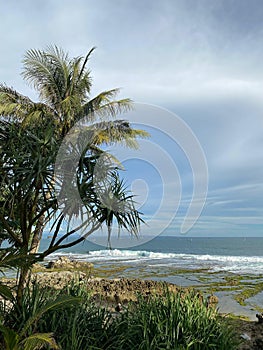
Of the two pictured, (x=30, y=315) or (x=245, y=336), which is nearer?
(x=30, y=315)

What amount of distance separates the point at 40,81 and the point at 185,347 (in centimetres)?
1149

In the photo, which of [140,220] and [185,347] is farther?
[140,220]

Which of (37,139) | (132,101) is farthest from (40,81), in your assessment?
(37,139)

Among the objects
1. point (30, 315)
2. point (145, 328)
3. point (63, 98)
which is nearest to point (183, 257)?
point (63, 98)

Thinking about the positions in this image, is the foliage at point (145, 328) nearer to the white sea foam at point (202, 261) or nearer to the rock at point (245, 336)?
the rock at point (245, 336)

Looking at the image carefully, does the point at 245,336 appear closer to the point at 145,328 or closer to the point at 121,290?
the point at 145,328

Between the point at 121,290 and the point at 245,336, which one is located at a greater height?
the point at 121,290

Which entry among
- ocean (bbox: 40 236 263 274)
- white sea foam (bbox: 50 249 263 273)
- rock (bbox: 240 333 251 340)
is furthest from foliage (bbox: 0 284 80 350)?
white sea foam (bbox: 50 249 263 273)

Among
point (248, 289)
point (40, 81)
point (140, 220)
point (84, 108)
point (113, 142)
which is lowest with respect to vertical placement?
point (248, 289)

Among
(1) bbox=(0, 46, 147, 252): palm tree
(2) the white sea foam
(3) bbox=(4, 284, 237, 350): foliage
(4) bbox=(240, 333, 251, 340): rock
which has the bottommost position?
(4) bbox=(240, 333, 251, 340): rock

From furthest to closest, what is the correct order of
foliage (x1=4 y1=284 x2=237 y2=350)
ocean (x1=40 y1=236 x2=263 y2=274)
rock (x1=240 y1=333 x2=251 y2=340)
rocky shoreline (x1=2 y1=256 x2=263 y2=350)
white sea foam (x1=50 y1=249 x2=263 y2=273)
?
1. ocean (x1=40 y1=236 x2=263 y2=274)
2. white sea foam (x1=50 y1=249 x2=263 y2=273)
3. rocky shoreline (x1=2 y1=256 x2=263 y2=350)
4. rock (x1=240 y1=333 x2=251 y2=340)
5. foliage (x1=4 y1=284 x2=237 y2=350)

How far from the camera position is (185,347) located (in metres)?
3.47

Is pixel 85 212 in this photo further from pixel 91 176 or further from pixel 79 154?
pixel 79 154

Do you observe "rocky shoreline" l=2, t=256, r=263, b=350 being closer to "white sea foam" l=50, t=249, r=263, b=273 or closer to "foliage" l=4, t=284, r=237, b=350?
"foliage" l=4, t=284, r=237, b=350
